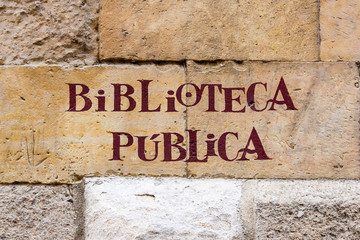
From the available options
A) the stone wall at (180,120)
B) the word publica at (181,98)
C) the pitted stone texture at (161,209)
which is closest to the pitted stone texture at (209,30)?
the stone wall at (180,120)

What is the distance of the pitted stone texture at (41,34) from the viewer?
1.57 m

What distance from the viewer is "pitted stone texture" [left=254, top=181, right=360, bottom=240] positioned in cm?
147

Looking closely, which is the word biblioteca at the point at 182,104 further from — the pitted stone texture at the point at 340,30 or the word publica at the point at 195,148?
the pitted stone texture at the point at 340,30

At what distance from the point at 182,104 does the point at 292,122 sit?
429 millimetres

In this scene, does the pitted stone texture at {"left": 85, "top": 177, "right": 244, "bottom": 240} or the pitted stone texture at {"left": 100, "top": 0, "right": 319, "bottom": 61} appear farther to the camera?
the pitted stone texture at {"left": 100, "top": 0, "right": 319, "bottom": 61}

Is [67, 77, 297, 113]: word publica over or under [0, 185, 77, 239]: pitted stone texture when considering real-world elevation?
over

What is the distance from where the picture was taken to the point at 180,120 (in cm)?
155

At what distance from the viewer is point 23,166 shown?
4.99 ft

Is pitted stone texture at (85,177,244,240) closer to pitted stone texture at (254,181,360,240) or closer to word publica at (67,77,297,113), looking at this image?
pitted stone texture at (254,181,360,240)

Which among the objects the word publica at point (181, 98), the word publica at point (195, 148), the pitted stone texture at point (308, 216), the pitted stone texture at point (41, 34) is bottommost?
the pitted stone texture at point (308, 216)

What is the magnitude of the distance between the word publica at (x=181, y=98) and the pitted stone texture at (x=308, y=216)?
1.16 ft

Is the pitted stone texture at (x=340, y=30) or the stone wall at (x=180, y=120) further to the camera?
the pitted stone texture at (x=340, y=30)

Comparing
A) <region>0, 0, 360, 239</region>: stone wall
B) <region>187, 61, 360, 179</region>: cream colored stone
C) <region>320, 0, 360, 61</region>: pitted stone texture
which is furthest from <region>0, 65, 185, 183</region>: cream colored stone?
<region>320, 0, 360, 61</region>: pitted stone texture

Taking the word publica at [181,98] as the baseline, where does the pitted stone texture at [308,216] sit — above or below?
below
